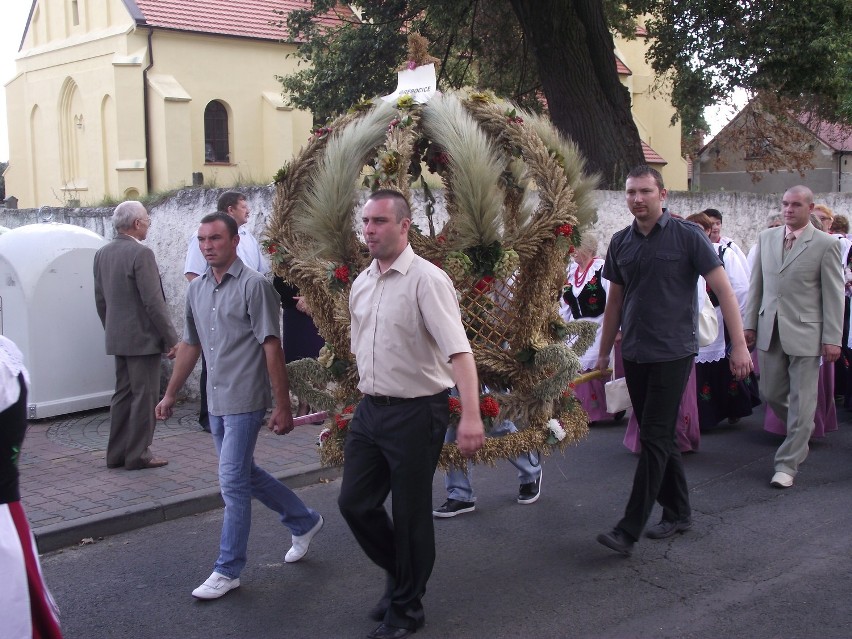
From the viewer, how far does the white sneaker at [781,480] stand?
6.39 metres

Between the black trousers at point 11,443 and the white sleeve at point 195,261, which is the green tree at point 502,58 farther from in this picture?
the black trousers at point 11,443

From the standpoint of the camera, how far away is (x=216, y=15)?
1247 inches

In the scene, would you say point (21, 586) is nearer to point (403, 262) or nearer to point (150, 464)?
point (403, 262)

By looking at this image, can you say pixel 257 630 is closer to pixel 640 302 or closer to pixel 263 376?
pixel 263 376

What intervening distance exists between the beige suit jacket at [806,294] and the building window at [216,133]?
28427mm

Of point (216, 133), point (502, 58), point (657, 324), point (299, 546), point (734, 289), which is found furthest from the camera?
point (216, 133)

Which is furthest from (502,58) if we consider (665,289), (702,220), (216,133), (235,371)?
(216,133)

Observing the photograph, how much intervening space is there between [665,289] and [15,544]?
137 inches

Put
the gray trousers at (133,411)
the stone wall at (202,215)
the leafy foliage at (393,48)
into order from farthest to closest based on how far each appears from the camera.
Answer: the leafy foliage at (393,48), the stone wall at (202,215), the gray trousers at (133,411)

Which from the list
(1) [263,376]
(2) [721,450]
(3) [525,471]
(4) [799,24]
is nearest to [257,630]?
(1) [263,376]

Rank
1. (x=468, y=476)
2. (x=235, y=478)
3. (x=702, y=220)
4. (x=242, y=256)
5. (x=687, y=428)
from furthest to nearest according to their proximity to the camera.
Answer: (x=242, y=256), (x=702, y=220), (x=687, y=428), (x=468, y=476), (x=235, y=478)

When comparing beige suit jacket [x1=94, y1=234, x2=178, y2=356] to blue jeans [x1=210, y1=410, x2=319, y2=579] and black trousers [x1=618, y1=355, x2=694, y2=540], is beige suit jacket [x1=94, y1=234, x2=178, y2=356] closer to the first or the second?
blue jeans [x1=210, y1=410, x2=319, y2=579]

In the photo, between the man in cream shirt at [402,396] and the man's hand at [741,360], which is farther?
the man's hand at [741,360]

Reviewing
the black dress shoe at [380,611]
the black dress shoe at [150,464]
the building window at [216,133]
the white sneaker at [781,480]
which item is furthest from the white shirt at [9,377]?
the building window at [216,133]
